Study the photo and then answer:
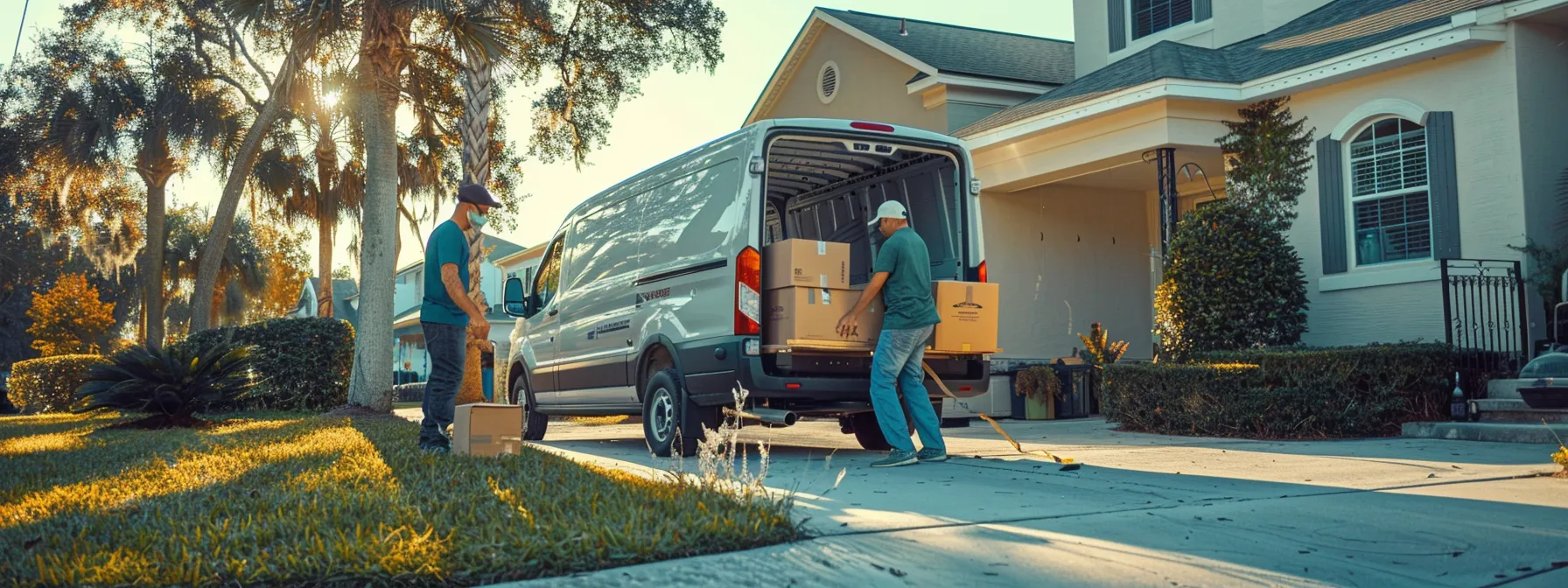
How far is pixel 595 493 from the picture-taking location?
549cm

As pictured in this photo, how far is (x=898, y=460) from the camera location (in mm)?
7840

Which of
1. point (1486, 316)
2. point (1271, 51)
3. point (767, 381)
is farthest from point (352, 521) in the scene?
point (1271, 51)

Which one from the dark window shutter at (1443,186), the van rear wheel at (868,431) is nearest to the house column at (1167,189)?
the dark window shutter at (1443,186)

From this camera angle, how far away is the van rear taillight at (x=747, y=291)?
8.16 meters

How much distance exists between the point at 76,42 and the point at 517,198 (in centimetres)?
954

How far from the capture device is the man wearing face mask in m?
7.82

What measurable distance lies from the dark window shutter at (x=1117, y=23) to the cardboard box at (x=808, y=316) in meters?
11.1

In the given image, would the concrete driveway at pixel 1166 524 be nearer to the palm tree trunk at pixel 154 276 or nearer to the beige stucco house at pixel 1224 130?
the beige stucco house at pixel 1224 130

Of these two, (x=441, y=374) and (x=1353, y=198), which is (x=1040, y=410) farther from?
(x=441, y=374)

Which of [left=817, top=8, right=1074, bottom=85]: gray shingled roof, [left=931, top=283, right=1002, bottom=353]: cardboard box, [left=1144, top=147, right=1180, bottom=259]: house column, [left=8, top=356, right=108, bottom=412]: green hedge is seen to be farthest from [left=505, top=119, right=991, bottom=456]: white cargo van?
[left=8, top=356, right=108, bottom=412]: green hedge

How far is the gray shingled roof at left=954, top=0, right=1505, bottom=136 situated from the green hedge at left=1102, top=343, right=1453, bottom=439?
3.60 metres

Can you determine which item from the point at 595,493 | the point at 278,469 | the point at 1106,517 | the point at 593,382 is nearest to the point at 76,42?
the point at 593,382

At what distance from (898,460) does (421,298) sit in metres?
36.1

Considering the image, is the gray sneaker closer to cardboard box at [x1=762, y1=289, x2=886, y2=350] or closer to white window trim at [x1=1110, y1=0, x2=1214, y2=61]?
cardboard box at [x1=762, y1=289, x2=886, y2=350]
